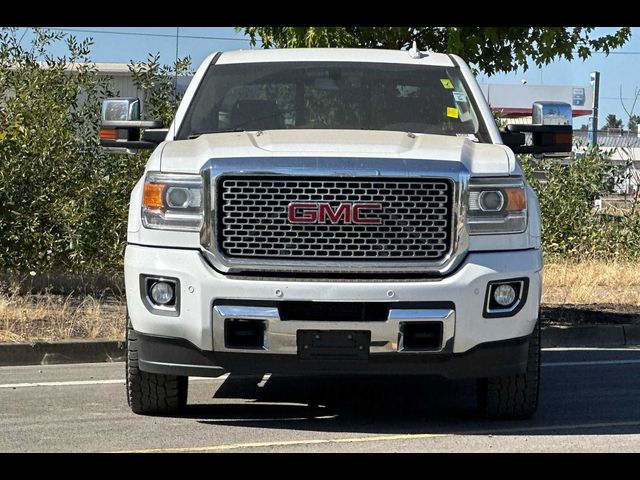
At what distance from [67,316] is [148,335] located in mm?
4578

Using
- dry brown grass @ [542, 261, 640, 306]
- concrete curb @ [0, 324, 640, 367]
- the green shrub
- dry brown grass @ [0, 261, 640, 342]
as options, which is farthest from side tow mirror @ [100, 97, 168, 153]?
the green shrub

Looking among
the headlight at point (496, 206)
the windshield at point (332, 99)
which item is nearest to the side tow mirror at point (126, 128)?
the windshield at point (332, 99)

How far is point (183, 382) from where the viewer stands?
292 inches

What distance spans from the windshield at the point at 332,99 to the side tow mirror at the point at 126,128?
0.98 feet

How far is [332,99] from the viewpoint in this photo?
8047mm

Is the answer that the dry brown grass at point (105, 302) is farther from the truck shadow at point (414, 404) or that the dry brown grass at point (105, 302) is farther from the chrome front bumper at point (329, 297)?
the chrome front bumper at point (329, 297)

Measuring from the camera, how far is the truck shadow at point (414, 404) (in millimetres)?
7195

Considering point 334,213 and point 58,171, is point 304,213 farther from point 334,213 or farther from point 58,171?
point 58,171

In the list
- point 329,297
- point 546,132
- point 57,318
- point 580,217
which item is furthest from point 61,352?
point 580,217

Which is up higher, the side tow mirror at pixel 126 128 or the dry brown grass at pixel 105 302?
the side tow mirror at pixel 126 128

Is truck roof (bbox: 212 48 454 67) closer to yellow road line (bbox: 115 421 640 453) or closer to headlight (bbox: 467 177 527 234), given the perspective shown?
headlight (bbox: 467 177 527 234)

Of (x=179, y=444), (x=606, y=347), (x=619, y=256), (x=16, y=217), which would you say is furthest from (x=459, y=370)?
(x=619, y=256)
